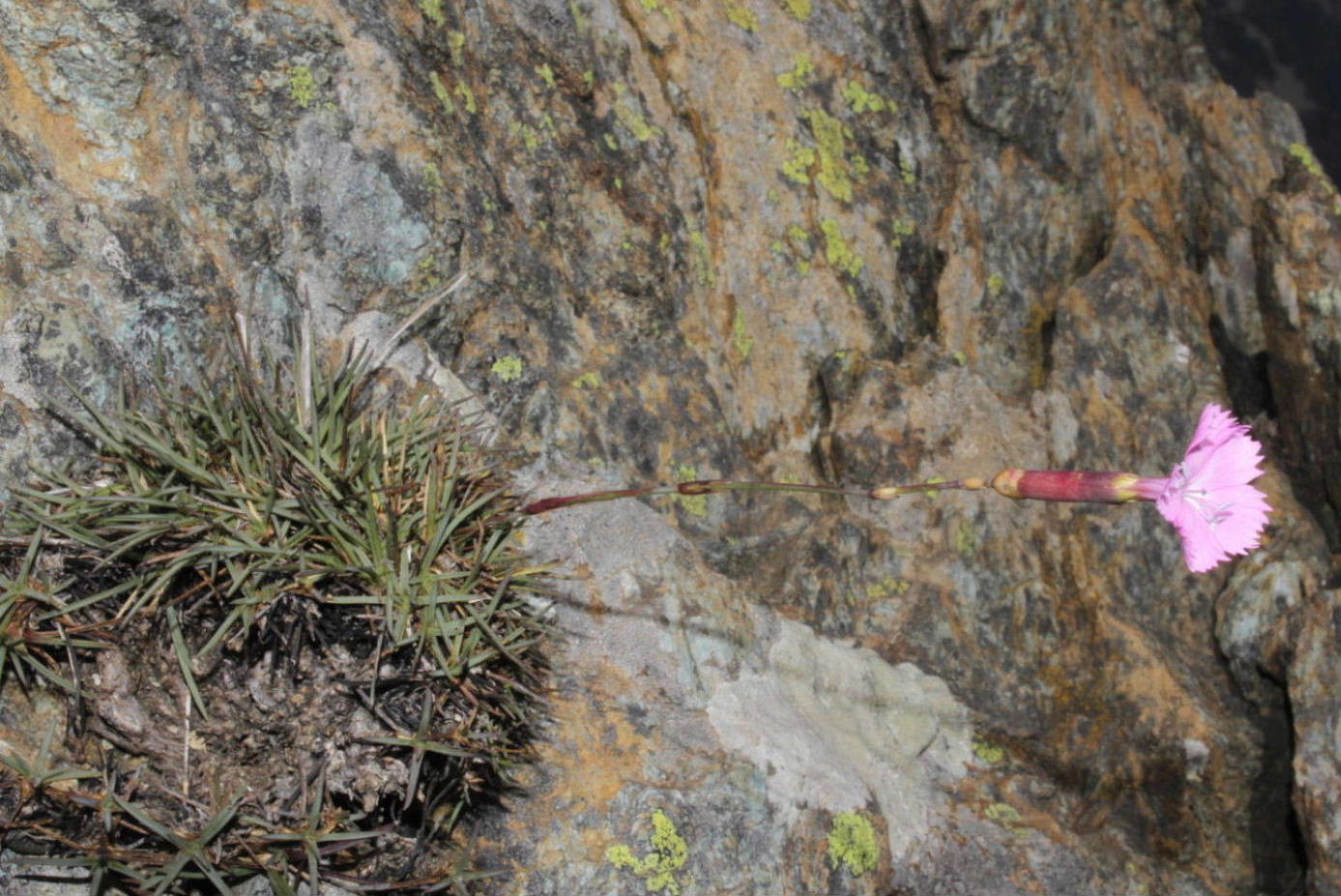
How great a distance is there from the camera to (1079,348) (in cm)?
653

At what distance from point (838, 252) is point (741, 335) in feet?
2.57

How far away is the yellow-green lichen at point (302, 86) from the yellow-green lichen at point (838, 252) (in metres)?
2.76

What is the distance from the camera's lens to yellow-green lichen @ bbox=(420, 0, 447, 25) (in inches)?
201

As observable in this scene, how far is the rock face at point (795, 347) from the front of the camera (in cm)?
443

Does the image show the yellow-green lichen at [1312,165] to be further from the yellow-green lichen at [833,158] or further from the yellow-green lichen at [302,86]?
the yellow-green lichen at [302,86]

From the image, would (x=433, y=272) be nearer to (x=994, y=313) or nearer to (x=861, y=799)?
(x=861, y=799)

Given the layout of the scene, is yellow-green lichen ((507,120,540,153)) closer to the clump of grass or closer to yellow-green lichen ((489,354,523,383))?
yellow-green lichen ((489,354,523,383))

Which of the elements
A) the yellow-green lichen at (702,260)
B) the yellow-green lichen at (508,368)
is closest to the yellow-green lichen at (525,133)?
the yellow-green lichen at (702,260)

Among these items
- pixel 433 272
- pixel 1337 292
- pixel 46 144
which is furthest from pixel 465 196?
pixel 1337 292

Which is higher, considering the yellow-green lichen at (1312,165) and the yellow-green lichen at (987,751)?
the yellow-green lichen at (1312,165)

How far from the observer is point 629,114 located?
5.81 meters

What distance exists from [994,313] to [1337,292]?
6.01 feet

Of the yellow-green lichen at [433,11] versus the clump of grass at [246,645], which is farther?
the yellow-green lichen at [433,11]

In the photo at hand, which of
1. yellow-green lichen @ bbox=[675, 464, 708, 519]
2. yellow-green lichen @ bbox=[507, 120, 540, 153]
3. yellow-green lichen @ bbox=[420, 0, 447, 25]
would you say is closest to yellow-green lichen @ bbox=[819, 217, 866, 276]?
yellow-green lichen @ bbox=[675, 464, 708, 519]
